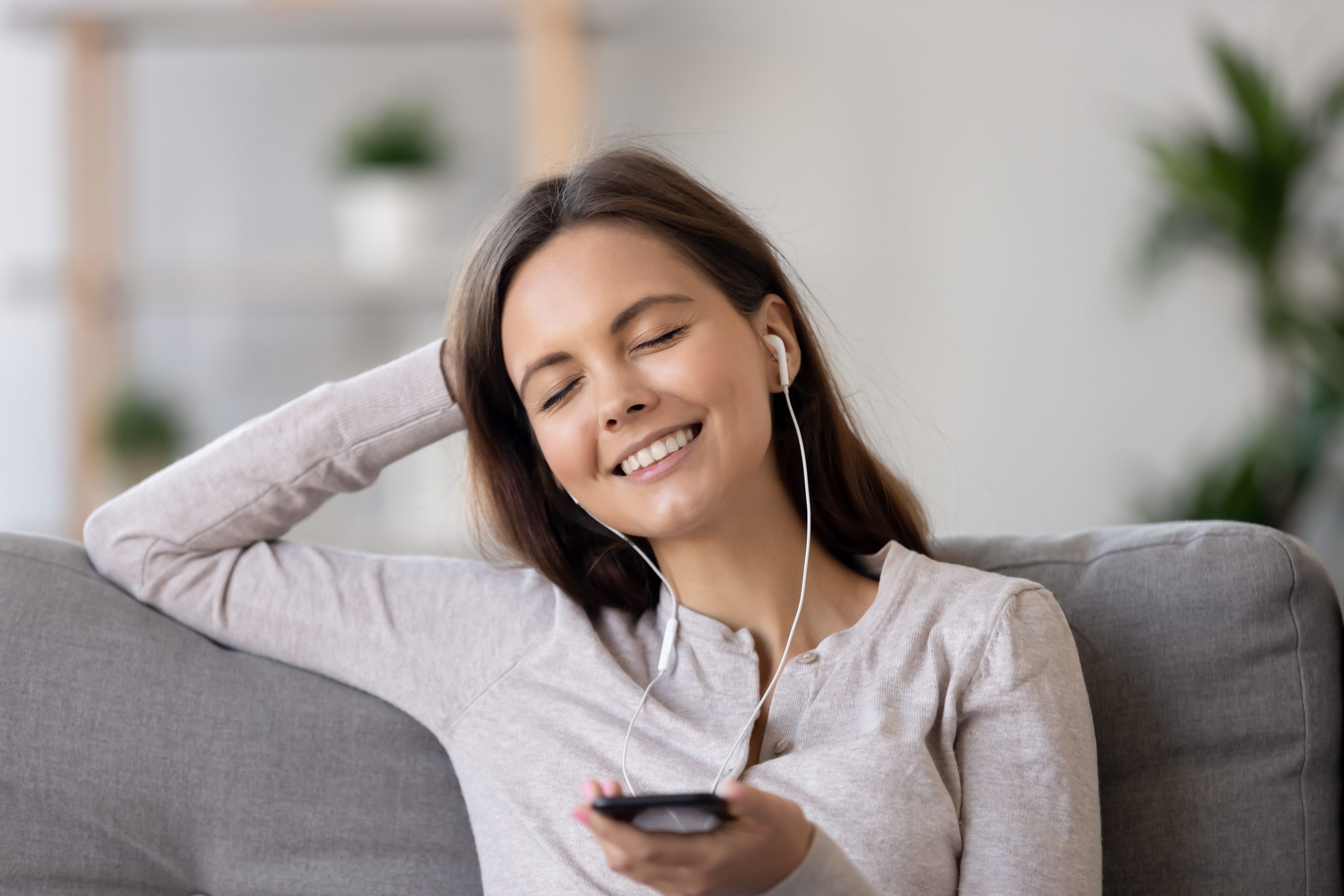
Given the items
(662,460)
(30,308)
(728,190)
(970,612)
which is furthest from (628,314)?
(30,308)

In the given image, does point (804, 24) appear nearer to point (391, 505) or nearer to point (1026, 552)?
point (391, 505)

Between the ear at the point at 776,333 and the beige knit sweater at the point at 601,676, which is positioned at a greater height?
the ear at the point at 776,333

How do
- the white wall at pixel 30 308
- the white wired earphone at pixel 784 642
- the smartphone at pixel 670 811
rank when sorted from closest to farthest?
the smartphone at pixel 670 811
the white wired earphone at pixel 784 642
the white wall at pixel 30 308

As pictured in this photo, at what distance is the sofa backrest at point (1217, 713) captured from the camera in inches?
42.8

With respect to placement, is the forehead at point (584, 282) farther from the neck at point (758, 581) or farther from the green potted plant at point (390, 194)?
the green potted plant at point (390, 194)

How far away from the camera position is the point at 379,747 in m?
1.18

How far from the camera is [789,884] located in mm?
812

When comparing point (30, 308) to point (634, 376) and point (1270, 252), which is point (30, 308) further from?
point (1270, 252)

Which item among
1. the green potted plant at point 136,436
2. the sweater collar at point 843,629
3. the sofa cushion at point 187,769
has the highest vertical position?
the sweater collar at point 843,629

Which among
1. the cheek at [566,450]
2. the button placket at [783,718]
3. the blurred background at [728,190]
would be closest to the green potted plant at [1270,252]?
the blurred background at [728,190]

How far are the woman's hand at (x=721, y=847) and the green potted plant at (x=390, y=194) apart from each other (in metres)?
2.33

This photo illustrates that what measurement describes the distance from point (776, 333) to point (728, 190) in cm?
179

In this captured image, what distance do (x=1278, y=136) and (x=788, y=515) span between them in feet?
7.18

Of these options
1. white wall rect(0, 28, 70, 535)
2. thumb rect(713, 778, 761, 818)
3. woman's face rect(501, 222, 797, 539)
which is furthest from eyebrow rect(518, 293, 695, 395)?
white wall rect(0, 28, 70, 535)
